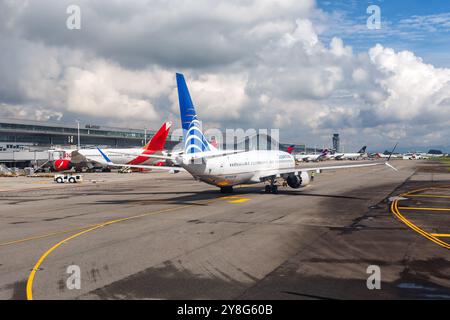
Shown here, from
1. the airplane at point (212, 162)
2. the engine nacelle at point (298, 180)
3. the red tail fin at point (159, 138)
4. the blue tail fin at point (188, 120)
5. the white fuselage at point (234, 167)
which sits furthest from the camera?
the red tail fin at point (159, 138)

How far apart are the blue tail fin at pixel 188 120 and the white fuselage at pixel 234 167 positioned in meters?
1.56

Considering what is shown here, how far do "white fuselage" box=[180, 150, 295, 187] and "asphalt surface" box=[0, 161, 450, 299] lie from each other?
517cm

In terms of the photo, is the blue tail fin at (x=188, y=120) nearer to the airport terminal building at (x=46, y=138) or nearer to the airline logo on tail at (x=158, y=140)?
the airline logo on tail at (x=158, y=140)

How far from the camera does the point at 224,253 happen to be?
16.7 m

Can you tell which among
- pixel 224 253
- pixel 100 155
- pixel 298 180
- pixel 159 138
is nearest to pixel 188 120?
pixel 298 180

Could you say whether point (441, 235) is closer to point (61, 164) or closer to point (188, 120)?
point (188, 120)

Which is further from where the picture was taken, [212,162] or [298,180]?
[298,180]

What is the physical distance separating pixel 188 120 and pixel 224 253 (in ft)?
70.1

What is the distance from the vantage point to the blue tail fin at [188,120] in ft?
119

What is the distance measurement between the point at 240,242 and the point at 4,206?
26076mm

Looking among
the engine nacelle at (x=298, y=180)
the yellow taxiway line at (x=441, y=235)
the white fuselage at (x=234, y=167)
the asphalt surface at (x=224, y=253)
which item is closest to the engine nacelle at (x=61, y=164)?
the white fuselage at (x=234, y=167)

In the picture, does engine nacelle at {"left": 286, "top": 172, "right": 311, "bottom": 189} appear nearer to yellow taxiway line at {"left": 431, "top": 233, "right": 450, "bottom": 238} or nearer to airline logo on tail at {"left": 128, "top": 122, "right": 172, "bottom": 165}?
yellow taxiway line at {"left": 431, "top": 233, "right": 450, "bottom": 238}
